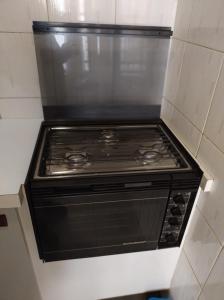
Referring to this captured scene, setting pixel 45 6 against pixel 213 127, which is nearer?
pixel 213 127

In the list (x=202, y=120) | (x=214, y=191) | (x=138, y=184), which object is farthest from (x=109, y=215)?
(x=202, y=120)

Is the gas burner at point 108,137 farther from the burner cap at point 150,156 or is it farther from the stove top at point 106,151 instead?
the burner cap at point 150,156

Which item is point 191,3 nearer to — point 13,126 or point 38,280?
point 13,126

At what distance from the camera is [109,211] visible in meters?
0.86

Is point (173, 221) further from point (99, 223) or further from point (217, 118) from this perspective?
point (217, 118)

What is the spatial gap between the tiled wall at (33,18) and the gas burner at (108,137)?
38 cm

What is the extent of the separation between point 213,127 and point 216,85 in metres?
0.14

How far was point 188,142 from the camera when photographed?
99 centimetres

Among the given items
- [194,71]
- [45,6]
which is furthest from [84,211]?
[45,6]

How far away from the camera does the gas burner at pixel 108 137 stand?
1.06m

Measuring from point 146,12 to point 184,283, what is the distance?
124 centimetres

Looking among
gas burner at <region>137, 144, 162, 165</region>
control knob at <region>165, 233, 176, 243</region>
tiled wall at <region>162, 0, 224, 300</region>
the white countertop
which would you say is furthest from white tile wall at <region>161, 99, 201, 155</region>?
the white countertop

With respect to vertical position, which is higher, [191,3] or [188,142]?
[191,3]

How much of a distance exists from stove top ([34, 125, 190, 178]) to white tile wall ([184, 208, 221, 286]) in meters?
0.25
